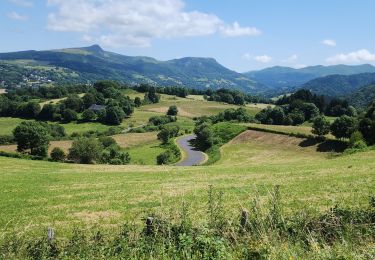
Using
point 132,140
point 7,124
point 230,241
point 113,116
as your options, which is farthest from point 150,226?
point 7,124

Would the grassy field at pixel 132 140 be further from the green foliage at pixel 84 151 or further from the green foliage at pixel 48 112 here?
the green foliage at pixel 48 112

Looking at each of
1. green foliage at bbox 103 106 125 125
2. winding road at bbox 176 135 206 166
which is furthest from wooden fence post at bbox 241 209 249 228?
green foliage at bbox 103 106 125 125

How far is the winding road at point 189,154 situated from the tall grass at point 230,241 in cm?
8766

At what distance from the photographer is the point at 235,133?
4946 inches

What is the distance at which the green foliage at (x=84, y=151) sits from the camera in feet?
324

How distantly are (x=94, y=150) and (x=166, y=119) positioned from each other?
277ft

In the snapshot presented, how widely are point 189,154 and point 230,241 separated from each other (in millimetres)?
106313

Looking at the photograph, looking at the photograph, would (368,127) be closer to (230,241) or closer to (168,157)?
(168,157)

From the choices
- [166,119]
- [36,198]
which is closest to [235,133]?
[166,119]

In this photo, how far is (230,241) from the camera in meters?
A: 11.1

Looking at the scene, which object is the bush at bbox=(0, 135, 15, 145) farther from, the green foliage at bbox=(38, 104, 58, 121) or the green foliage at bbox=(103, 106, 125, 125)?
the green foliage at bbox=(103, 106, 125, 125)

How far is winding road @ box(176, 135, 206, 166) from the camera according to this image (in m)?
103

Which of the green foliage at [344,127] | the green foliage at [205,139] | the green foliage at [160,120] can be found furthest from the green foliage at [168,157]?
the green foliage at [160,120]

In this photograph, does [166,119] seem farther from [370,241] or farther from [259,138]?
[370,241]
